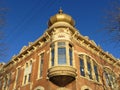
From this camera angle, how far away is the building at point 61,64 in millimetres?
16891

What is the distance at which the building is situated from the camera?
16.9m

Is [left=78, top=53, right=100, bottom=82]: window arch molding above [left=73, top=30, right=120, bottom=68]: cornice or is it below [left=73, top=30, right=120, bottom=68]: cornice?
below

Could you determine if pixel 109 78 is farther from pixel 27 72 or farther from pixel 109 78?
pixel 27 72

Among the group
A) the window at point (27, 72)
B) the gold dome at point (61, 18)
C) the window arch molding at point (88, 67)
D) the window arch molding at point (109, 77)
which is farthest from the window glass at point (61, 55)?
the window arch molding at point (109, 77)

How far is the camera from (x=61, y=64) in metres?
17.1

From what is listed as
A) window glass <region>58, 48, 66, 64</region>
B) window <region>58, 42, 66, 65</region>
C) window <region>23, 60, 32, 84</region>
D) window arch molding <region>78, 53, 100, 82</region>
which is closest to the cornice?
window arch molding <region>78, 53, 100, 82</region>

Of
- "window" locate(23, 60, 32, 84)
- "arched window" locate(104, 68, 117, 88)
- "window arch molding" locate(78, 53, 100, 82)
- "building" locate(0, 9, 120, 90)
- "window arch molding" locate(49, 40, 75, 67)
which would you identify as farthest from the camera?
"arched window" locate(104, 68, 117, 88)

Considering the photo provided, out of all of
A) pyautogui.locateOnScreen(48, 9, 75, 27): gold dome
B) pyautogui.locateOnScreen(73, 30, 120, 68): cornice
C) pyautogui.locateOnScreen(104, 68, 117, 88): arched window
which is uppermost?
pyautogui.locateOnScreen(48, 9, 75, 27): gold dome

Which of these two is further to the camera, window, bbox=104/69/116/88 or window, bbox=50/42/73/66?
window, bbox=104/69/116/88

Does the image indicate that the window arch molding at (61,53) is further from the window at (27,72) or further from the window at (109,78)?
the window at (109,78)

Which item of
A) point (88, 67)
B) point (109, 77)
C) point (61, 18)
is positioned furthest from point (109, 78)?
point (61, 18)

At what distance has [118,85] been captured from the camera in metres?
23.9

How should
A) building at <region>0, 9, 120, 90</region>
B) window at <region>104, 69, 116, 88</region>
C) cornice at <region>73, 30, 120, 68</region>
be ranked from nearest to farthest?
building at <region>0, 9, 120, 90</region> → cornice at <region>73, 30, 120, 68</region> → window at <region>104, 69, 116, 88</region>

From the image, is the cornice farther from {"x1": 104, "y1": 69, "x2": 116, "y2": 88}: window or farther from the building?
{"x1": 104, "y1": 69, "x2": 116, "y2": 88}: window
